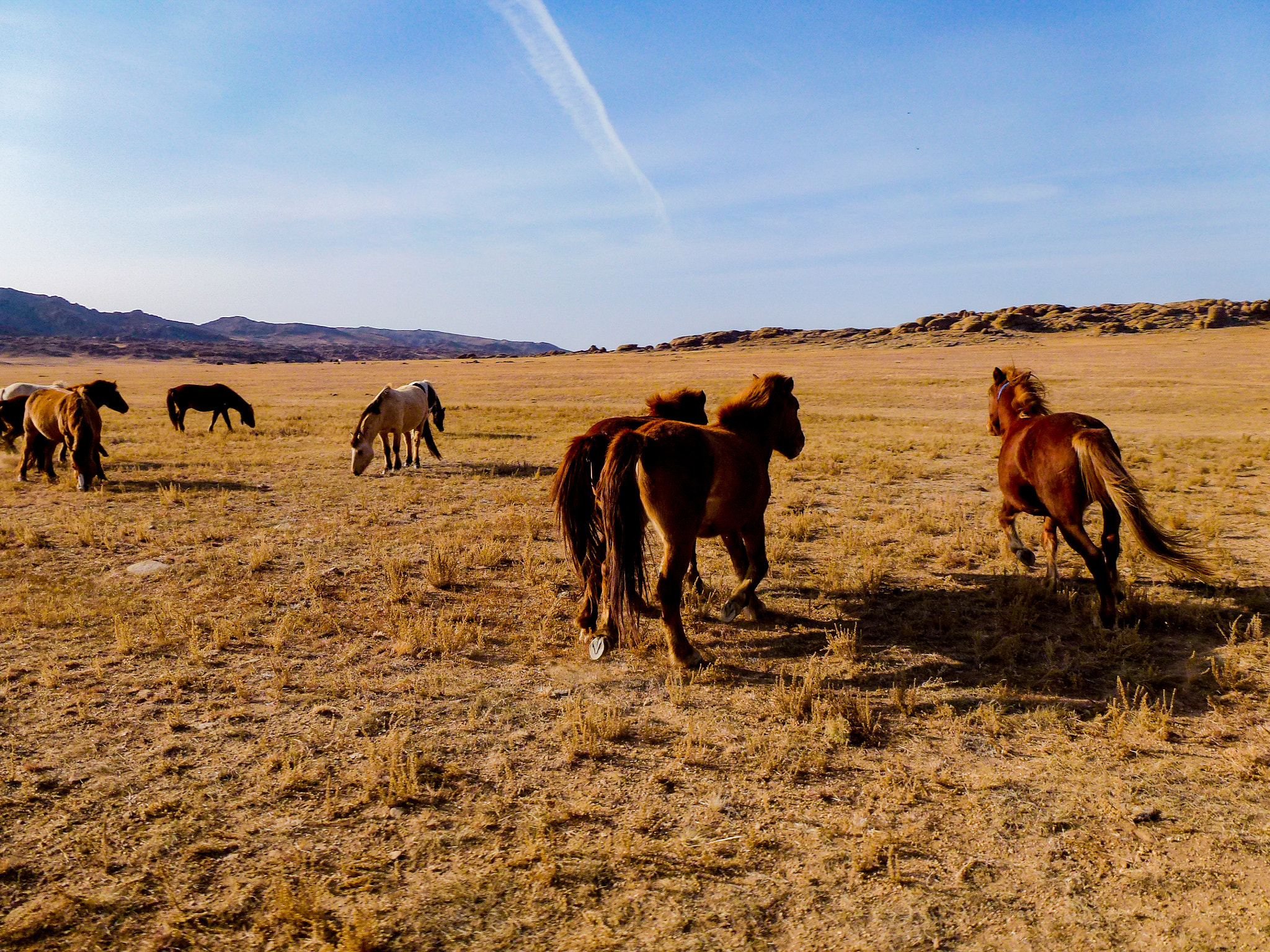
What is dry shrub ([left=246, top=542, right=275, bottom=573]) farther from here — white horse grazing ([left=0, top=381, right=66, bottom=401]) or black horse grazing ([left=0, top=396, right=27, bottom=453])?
black horse grazing ([left=0, top=396, right=27, bottom=453])

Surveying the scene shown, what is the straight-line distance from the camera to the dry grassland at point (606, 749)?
2686 millimetres

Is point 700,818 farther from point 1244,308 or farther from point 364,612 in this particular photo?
point 1244,308

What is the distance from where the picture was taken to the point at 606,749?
152 inches

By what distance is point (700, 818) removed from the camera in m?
3.26

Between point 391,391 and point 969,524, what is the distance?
1044 cm

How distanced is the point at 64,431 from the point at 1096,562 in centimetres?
1400

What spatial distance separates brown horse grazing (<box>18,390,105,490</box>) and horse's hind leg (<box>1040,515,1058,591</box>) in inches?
526

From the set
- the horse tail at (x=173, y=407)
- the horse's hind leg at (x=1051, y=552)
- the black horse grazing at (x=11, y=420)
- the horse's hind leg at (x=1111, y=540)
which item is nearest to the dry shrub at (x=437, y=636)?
the horse's hind leg at (x=1111, y=540)

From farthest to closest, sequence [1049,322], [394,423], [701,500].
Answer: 1. [1049,322]
2. [394,423]
3. [701,500]

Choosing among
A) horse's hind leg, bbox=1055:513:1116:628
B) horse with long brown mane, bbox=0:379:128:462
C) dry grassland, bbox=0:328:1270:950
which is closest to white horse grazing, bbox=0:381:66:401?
horse with long brown mane, bbox=0:379:128:462

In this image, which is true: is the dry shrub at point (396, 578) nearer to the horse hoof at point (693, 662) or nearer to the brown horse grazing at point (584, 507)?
the brown horse grazing at point (584, 507)

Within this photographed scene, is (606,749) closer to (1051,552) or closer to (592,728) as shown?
(592,728)

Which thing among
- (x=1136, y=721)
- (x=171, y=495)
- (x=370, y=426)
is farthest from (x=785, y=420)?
(x=171, y=495)

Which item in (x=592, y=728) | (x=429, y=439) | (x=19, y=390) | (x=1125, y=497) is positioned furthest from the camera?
(x=429, y=439)
